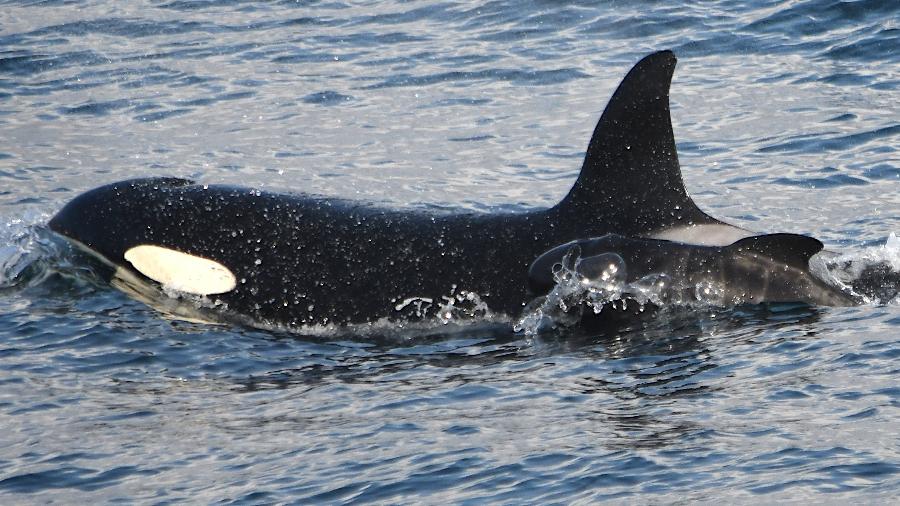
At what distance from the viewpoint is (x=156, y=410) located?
28.6ft

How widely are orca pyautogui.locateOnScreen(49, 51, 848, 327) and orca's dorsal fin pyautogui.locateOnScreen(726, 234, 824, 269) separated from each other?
1.18ft

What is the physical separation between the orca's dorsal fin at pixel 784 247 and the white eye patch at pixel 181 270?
4.06 m

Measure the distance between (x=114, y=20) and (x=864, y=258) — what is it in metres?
18.0

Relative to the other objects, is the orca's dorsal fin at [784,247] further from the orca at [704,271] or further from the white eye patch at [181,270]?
the white eye patch at [181,270]

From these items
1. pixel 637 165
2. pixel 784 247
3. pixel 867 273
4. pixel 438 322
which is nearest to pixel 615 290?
pixel 637 165

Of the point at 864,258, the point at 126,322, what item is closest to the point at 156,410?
the point at 126,322

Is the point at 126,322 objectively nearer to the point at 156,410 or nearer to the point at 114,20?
the point at 156,410

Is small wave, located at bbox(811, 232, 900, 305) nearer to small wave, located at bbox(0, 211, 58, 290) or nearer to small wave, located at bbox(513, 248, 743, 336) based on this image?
small wave, located at bbox(513, 248, 743, 336)

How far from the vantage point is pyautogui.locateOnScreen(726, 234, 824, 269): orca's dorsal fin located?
9.45m

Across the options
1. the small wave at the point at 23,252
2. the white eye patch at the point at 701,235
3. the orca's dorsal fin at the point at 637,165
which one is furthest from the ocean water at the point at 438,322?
the orca's dorsal fin at the point at 637,165

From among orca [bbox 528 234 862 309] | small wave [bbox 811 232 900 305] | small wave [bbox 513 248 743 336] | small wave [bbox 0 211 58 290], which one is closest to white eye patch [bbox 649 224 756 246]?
orca [bbox 528 234 862 309]

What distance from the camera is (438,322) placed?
1023 centimetres

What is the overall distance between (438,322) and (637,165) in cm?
189

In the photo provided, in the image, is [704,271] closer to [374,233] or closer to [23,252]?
[374,233]
